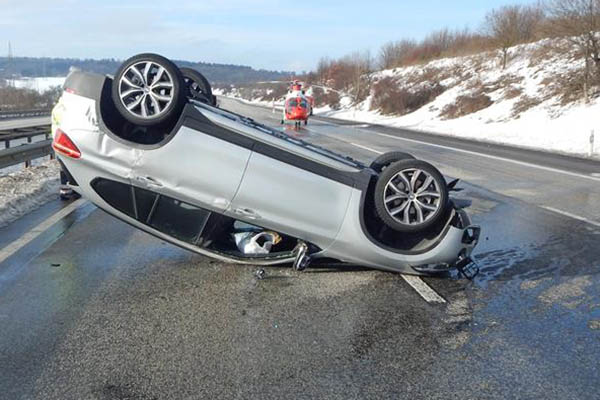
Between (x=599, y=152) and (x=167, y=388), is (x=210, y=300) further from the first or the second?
(x=599, y=152)

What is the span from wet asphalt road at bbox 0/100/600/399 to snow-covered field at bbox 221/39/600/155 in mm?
18327

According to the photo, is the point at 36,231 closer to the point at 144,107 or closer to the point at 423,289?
the point at 144,107

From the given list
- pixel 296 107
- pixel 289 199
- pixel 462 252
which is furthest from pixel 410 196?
pixel 296 107

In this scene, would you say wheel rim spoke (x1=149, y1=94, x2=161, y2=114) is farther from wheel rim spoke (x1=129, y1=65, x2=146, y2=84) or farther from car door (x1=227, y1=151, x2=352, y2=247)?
car door (x1=227, y1=151, x2=352, y2=247)

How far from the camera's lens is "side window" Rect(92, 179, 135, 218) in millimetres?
5340

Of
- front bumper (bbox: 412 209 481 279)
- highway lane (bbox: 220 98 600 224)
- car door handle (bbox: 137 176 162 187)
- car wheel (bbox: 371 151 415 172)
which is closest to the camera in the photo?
car door handle (bbox: 137 176 162 187)

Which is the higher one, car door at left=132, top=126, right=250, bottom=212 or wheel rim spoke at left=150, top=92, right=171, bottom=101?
wheel rim spoke at left=150, top=92, right=171, bottom=101

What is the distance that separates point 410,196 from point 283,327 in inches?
69.0

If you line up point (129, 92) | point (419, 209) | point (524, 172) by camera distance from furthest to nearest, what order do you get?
point (524, 172) < point (419, 209) < point (129, 92)

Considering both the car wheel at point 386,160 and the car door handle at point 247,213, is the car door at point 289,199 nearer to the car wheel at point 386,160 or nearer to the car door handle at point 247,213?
the car door handle at point 247,213

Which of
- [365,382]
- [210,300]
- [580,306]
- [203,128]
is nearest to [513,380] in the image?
[365,382]

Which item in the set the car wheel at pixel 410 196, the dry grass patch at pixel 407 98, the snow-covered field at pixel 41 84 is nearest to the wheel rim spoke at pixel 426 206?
the car wheel at pixel 410 196

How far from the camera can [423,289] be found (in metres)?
5.34

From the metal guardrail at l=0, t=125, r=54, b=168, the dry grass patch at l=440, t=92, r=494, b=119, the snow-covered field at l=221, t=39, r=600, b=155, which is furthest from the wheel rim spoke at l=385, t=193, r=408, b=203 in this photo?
the dry grass patch at l=440, t=92, r=494, b=119
